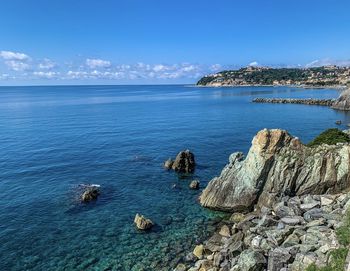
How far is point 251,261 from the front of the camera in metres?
21.6

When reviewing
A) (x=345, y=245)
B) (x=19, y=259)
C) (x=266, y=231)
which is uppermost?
(x=345, y=245)

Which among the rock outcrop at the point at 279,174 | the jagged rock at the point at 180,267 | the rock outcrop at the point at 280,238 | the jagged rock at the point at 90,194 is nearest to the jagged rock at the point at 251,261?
the rock outcrop at the point at 280,238

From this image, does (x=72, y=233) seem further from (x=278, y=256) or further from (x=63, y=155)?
(x=63, y=155)

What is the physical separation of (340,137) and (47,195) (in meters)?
36.8

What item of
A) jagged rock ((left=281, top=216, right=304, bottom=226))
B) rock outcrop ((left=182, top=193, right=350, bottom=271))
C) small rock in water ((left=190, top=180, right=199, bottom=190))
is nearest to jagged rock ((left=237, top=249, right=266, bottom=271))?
rock outcrop ((left=182, top=193, right=350, bottom=271))

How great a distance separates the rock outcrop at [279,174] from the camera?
3397cm

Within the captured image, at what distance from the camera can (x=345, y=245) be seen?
1914 cm

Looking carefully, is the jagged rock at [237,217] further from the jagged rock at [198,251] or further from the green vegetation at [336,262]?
the green vegetation at [336,262]

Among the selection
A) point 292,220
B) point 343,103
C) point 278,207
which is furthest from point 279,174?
point 343,103

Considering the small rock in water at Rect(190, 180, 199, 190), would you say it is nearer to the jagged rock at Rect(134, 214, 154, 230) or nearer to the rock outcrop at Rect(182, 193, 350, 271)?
the rock outcrop at Rect(182, 193, 350, 271)

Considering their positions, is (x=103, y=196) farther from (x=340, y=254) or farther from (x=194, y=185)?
(x=340, y=254)

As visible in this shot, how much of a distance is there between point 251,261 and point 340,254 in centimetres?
557

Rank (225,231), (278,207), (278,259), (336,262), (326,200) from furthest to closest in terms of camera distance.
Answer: (278,207), (225,231), (326,200), (278,259), (336,262)

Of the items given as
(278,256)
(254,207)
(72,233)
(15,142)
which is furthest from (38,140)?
(278,256)
